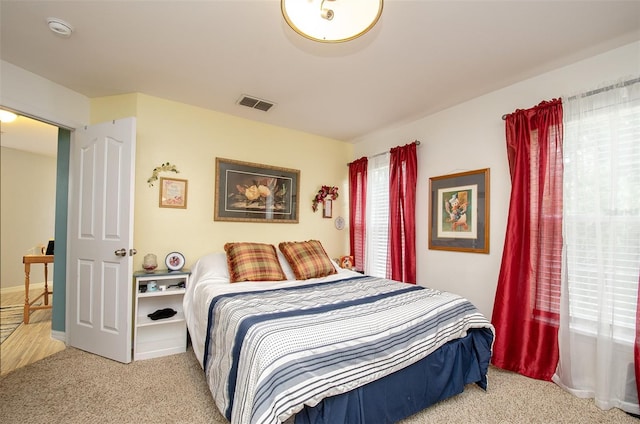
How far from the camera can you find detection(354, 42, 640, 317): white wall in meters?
2.19

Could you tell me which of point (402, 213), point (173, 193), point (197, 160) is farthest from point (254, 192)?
point (402, 213)

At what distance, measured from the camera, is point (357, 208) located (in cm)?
414

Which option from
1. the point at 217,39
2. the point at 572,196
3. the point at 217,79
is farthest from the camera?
the point at 217,79

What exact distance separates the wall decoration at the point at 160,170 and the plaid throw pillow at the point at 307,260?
1.43 meters

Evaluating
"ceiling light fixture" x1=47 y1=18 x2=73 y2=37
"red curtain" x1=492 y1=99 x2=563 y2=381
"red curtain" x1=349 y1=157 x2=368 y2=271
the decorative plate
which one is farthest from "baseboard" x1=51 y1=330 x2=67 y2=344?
"red curtain" x1=492 y1=99 x2=563 y2=381

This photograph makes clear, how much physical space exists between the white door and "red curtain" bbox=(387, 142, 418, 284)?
277 centimetres

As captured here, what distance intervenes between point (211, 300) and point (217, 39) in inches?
75.4

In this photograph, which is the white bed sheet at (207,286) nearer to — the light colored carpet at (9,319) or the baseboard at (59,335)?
the baseboard at (59,335)

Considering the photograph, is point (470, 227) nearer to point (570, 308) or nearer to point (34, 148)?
point (570, 308)

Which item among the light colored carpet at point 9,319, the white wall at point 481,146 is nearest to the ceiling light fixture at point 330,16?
the white wall at point 481,146

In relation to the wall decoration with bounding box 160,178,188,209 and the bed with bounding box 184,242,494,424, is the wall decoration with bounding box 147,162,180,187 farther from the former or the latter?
the bed with bounding box 184,242,494,424

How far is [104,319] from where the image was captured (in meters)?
2.63

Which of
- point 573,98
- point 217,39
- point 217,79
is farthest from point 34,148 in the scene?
point 573,98

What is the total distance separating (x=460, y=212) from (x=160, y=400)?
119 inches
